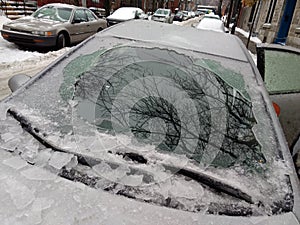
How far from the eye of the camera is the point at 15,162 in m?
1.18

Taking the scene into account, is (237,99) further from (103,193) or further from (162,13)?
(162,13)

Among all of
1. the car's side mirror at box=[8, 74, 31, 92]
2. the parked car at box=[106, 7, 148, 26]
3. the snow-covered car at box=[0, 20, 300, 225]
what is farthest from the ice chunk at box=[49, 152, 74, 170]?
the parked car at box=[106, 7, 148, 26]

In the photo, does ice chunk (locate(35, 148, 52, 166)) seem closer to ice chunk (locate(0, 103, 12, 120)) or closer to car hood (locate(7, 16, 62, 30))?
ice chunk (locate(0, 103, 12, 120))

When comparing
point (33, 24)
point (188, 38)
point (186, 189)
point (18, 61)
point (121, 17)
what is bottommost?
point (18, 61)

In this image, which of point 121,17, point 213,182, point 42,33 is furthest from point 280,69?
point 121,17

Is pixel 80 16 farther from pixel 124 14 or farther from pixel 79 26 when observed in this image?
pixel 124 14

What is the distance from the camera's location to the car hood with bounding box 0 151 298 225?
0.95 m

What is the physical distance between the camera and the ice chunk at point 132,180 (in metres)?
1.15


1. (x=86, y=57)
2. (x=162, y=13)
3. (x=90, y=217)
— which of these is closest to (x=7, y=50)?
(x=86, y=57)

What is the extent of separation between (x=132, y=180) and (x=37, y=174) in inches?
17.1

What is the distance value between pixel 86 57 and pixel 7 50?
6.43 m

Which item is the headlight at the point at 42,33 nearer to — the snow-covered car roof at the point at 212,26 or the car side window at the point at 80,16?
the car side window at the point at 80,16

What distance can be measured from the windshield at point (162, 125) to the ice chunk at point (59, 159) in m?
0.04

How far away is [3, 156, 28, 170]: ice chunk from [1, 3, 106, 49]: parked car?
662 cm
